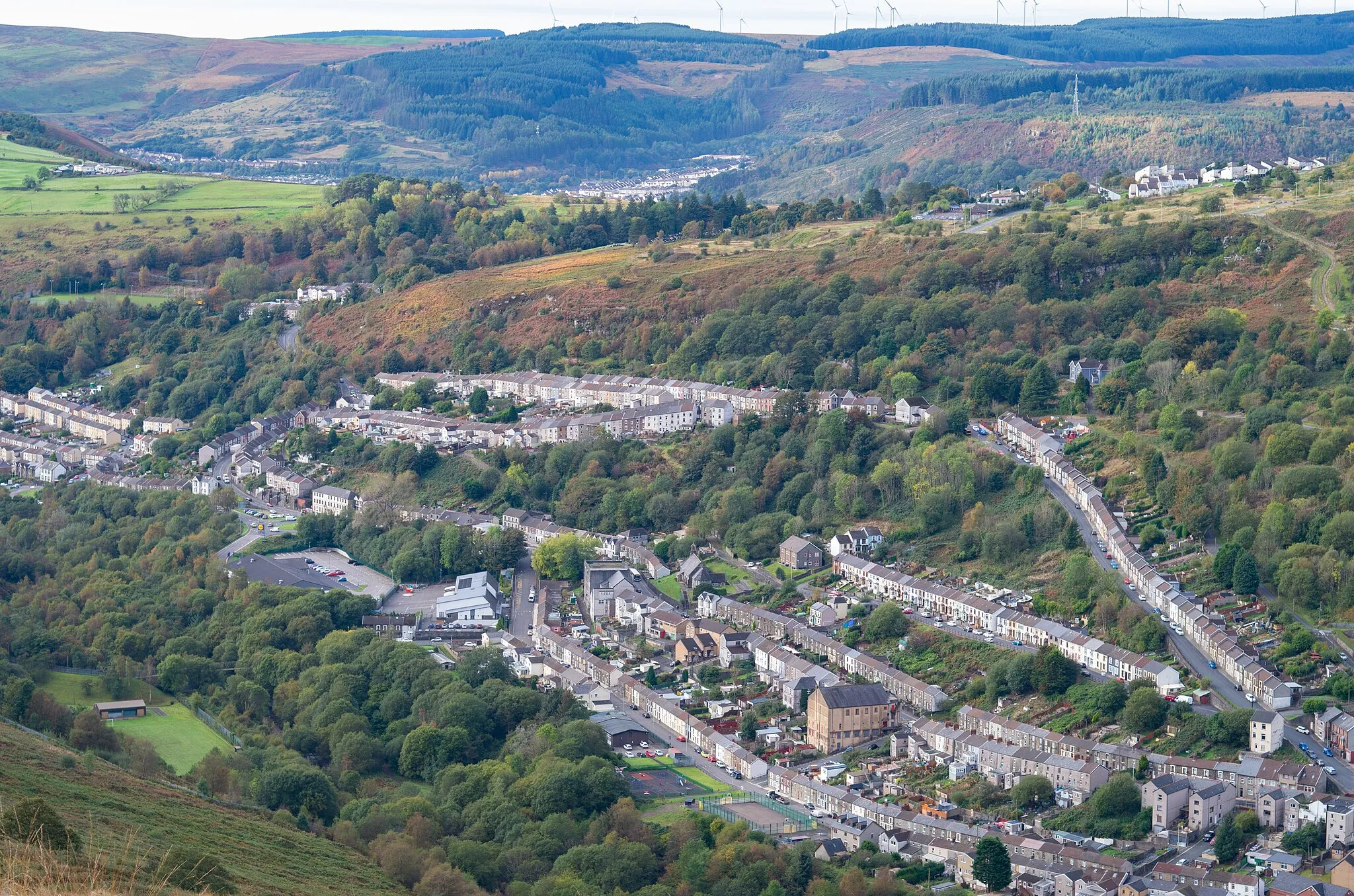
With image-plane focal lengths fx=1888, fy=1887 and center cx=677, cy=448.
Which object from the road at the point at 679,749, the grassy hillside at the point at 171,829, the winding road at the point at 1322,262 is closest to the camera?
the grassy hillside at the point at 171,829

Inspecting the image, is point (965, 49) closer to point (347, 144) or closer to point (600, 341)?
point (347, 144)

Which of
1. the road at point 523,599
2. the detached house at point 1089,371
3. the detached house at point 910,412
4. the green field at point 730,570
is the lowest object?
the road at point 523,599

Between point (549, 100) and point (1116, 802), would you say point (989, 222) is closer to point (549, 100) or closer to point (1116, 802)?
point (1116, 802)

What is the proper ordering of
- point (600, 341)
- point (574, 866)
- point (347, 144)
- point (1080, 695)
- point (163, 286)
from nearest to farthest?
point (574, 866)
point (1080, 695)
point (600, 341)
point (163, 286)
point (347, 144)

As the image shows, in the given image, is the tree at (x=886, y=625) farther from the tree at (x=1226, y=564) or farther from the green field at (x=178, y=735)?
the green field at (x=178, y=735)

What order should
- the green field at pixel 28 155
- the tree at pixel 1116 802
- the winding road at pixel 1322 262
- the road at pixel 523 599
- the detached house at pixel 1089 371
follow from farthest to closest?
the green field at pixel 28 155 → the winding road at pixel 1322 262 → the detached house at pixel 1089 371 → the road at pixel 523 599 → the tree at pixel 1116 802

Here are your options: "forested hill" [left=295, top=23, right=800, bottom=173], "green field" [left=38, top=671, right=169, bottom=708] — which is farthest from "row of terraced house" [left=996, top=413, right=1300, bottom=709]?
"forested hill" [left=295, top=23, right=800, bottom=173]

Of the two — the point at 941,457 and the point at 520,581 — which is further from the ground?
the point at 941,457

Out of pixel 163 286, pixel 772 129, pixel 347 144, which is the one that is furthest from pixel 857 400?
pixel 772 129

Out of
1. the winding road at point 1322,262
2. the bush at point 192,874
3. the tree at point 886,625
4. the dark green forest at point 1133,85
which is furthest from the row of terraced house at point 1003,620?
the dark green forest at point 1133,85
